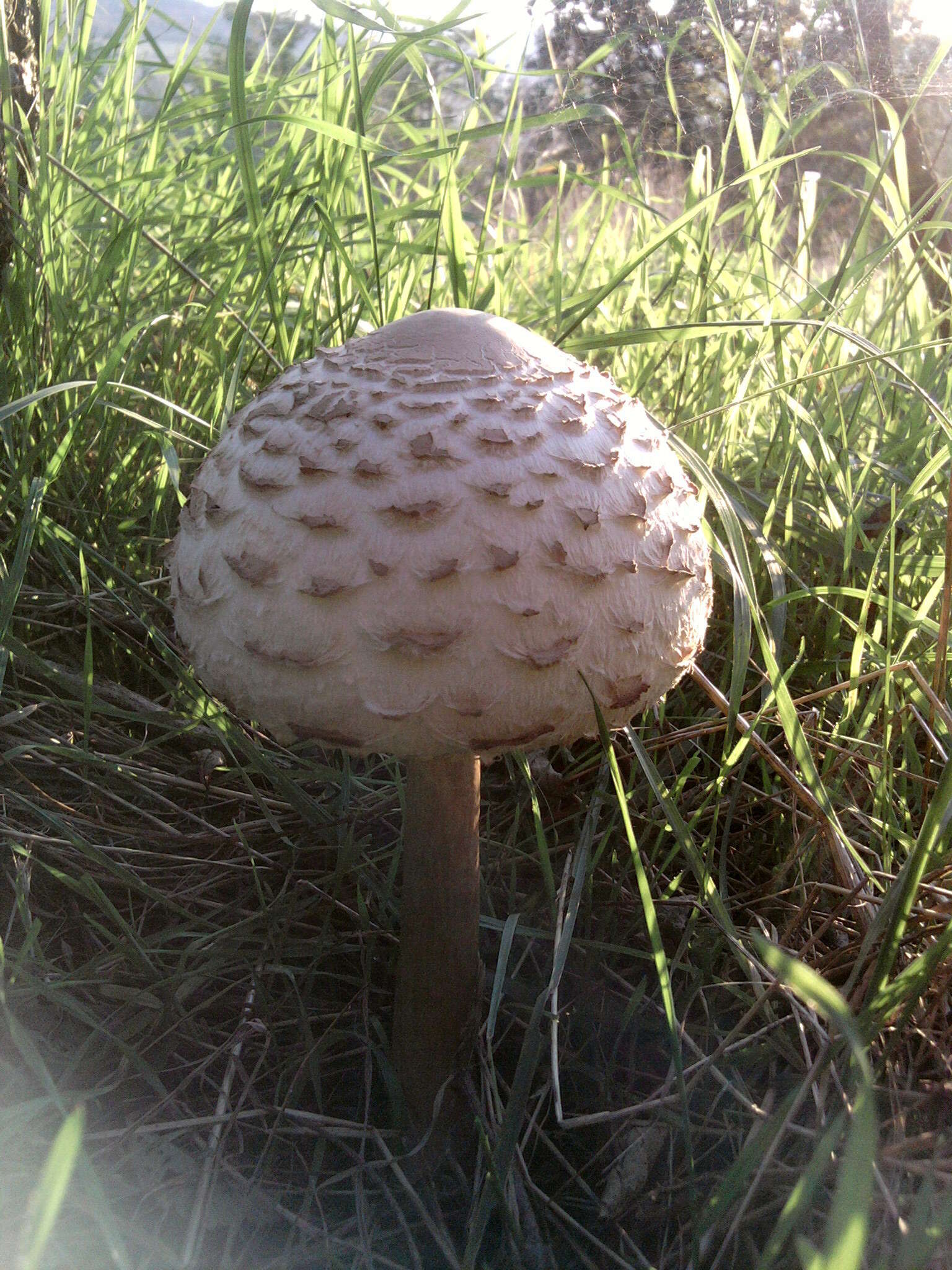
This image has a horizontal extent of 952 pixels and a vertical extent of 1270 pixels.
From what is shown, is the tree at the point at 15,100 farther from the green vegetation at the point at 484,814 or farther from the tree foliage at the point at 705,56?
the tree foliage at the point at 705,56

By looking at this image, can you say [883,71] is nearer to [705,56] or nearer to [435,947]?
[705,56]

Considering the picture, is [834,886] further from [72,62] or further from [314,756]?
[72,62]

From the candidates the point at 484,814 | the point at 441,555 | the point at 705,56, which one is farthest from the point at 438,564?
the point at 705,56

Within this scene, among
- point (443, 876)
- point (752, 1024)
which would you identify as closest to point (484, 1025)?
point (443, 876)

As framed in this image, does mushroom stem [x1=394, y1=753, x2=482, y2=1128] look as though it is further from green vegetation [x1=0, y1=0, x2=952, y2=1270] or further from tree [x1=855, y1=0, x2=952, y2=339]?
tree [x1=855, y1=0, x2=952, y2=339]

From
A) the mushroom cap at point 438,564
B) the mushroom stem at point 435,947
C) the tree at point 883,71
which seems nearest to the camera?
the mushroom cap at point 438,564

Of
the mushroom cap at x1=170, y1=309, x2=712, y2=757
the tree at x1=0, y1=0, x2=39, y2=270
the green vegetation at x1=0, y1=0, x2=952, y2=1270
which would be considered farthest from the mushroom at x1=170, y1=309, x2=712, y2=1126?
the tree at x1=0, y1=0, x2=39, y2=270

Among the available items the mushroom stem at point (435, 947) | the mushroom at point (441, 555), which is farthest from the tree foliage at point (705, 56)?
the mushroom stem at point (435, 947)

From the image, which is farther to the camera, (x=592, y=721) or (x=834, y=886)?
(x=834, y=886)
